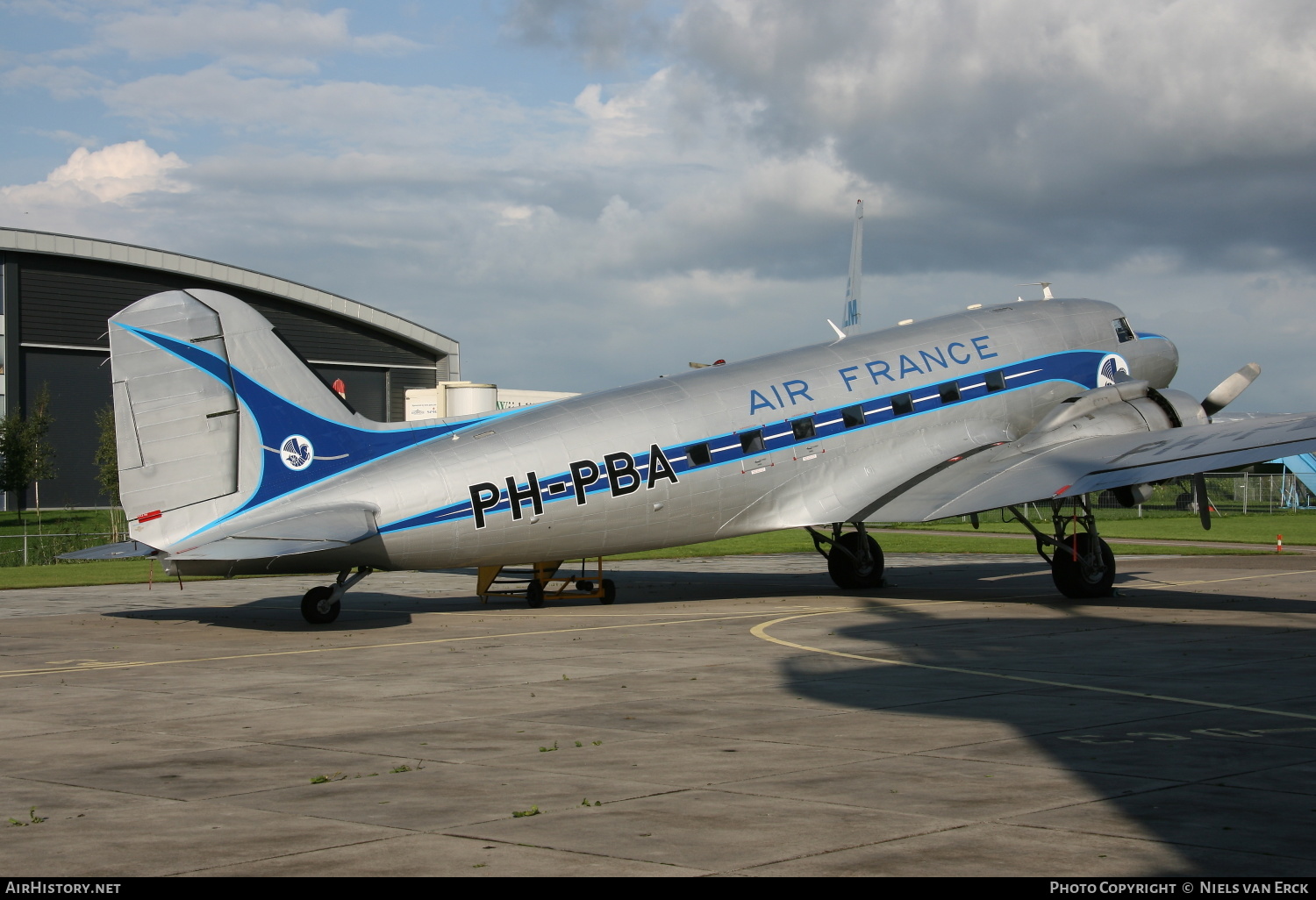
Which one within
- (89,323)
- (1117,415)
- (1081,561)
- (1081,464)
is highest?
(89,323)

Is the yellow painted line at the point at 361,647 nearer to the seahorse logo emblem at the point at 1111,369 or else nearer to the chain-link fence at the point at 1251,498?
the seahorse logo emblem at the point at 1111,369

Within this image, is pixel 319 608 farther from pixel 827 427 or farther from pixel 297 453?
pixel 827 427

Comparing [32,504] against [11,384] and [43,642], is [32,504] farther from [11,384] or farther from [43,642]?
[43,642]

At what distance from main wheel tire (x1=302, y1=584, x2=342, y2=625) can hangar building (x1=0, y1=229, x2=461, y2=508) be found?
45.9 meters

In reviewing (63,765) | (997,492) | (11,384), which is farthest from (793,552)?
(11,384)

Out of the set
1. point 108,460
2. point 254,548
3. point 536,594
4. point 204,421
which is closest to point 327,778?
point 254,548

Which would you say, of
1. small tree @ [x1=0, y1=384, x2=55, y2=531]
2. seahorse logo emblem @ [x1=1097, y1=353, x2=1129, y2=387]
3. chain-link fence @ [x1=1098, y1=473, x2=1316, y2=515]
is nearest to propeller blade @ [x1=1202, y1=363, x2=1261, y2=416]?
seahorse logo emblem @ [x1=1097, y1=353, x2=1129, y2=387]

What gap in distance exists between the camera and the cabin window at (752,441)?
22.4 metres

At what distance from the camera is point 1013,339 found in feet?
83.1

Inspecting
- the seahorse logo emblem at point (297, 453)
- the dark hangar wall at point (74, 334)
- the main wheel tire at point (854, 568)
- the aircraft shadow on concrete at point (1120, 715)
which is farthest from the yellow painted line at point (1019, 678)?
the dark hangar wall at point (74, 334)

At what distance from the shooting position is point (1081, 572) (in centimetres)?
2306

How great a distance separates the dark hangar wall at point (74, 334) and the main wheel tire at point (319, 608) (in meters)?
46.0

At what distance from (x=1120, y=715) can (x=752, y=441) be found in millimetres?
11881
